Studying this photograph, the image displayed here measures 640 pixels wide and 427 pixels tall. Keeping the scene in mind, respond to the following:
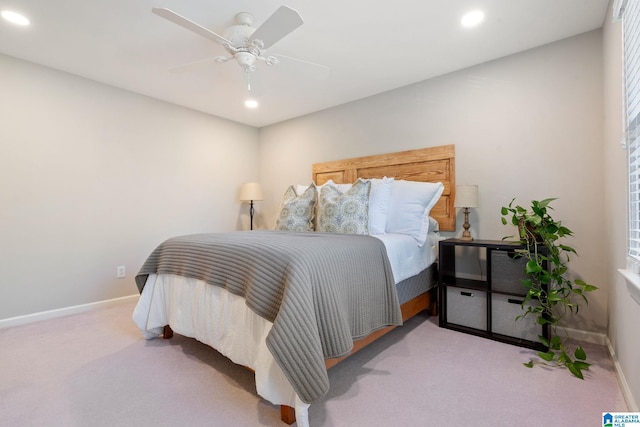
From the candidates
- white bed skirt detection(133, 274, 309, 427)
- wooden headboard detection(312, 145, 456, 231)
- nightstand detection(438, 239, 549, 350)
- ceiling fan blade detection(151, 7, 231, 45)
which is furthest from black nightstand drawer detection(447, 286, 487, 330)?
ceiling fan blade detection(151, 7, 231, 45)

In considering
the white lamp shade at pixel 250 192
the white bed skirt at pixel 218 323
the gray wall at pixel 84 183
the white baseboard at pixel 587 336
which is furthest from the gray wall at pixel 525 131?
the gray wall at pixel 84 183

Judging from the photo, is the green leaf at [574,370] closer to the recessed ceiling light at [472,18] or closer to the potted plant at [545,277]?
the potted plant at [545,277]

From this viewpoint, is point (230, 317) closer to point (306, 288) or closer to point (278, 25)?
point (306, 288)

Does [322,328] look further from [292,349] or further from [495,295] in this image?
[495,295]

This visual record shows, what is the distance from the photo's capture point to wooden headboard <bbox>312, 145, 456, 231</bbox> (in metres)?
2.91

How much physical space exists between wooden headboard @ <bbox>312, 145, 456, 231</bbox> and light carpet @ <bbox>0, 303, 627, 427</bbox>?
118cm

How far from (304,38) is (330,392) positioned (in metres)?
2.43

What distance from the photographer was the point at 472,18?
6.95 feet

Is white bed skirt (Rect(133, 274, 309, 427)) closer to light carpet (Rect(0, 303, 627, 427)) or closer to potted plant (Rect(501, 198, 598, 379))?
light carpet (Rect(0, 303, 627, 427))

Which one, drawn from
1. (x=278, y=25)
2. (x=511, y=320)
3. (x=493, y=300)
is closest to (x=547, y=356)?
(x=511, y=320)

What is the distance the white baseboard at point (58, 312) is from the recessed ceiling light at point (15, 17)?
2368 mm

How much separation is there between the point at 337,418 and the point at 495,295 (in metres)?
1.53

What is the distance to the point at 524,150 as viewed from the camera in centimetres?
251

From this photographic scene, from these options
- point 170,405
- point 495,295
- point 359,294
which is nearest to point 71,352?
point 170,405
